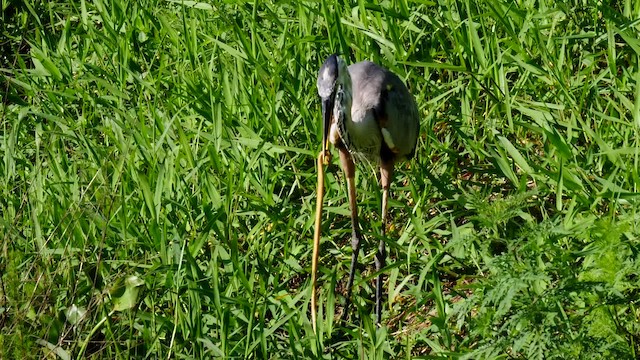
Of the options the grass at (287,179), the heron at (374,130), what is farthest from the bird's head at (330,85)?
the grass at (287,179)

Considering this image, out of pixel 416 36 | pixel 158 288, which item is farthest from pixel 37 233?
pixel 416 36

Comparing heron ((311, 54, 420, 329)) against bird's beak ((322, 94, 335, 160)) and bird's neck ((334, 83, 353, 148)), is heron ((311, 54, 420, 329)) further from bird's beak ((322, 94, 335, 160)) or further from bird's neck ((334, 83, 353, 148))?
bird's beak ((322, 94, 335, 160))

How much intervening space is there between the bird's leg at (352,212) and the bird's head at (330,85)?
32 centimetres

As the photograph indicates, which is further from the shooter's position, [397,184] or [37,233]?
[397,184]

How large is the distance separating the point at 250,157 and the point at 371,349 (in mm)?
1294

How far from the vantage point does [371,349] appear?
4883mm

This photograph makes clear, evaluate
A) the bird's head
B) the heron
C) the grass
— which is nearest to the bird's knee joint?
the heron

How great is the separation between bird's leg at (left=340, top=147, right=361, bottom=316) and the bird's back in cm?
21

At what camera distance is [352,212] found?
5.54m

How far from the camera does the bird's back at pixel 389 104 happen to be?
555 centimetres

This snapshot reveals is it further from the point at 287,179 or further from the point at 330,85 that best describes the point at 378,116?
the point at 287,179

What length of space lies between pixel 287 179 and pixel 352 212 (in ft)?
1.74

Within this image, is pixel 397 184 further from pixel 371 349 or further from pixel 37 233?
pixel 37 233

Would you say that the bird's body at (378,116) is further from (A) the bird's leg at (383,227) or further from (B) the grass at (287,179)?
(B) the grass at (287,179)
